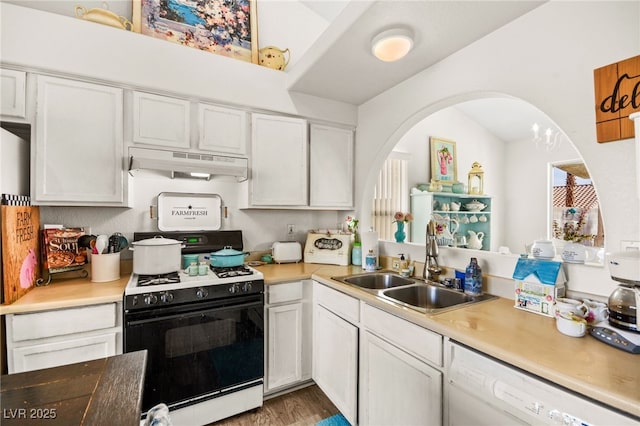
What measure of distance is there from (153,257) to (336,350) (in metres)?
1.35

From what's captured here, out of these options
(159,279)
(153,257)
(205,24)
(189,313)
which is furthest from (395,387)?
(205,24)

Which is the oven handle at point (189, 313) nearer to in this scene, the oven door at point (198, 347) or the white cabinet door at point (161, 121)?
the oven door at point (198, 347)

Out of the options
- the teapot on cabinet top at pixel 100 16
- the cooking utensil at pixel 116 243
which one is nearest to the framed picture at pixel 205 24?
the teapot on cabinet top at pixel 100 16

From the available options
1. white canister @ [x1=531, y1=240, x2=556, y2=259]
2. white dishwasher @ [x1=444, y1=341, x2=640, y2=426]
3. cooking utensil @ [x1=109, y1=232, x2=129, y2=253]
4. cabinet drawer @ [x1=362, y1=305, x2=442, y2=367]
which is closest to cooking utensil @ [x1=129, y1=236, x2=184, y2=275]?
cooking utensil @ [x1=109, y1=232, x2=129, y2=253]

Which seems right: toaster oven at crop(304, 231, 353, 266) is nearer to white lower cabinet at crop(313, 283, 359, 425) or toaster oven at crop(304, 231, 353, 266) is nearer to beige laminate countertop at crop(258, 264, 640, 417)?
white lower cabinet at crop(313, 283, 359, 425)

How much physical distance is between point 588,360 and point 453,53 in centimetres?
179

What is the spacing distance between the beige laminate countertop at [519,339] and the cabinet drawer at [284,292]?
40 centimetres

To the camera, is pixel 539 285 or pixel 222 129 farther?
pixel 222 129

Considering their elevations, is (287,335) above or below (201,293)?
below

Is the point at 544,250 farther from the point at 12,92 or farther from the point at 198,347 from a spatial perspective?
the point at 12,92

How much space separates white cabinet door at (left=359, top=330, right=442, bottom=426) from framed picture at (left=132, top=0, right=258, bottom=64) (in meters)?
2.56

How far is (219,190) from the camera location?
8.02 ft

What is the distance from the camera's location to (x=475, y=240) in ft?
12.8

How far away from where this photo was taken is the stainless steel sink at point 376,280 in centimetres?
204
